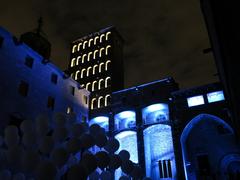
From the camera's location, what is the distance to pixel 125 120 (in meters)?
29.8

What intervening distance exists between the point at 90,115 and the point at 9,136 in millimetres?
20360

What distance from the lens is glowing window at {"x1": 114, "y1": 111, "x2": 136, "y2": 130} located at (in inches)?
1146

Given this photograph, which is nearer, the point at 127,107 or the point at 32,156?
the point at 32,156

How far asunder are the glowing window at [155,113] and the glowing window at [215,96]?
4547 millimetres

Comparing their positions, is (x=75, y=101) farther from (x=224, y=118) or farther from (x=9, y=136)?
(x=9, y=136)

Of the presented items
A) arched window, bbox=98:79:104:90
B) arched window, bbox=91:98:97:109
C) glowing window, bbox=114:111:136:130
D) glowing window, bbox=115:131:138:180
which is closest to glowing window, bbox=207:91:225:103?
glowing window, bbox=114:111:136:130

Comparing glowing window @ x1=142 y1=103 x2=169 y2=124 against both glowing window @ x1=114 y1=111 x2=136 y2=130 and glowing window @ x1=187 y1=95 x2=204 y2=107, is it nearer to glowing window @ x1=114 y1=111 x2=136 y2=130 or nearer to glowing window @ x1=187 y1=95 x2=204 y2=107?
glowing window @ x1=114 y1=111 x2=136 y2=130

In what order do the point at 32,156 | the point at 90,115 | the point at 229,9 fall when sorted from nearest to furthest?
the point at 229,9
the point at 32,156
the point at 90,115

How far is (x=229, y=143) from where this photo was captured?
23109 mm

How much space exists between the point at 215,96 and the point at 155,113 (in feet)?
22.1

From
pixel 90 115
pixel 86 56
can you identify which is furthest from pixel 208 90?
pixel 86 56

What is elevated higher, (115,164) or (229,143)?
(229,143)

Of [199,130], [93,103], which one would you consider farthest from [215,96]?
[93,103]

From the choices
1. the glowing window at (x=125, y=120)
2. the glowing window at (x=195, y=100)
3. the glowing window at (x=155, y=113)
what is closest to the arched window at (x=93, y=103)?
the glowing window at (x=125, y=120)
